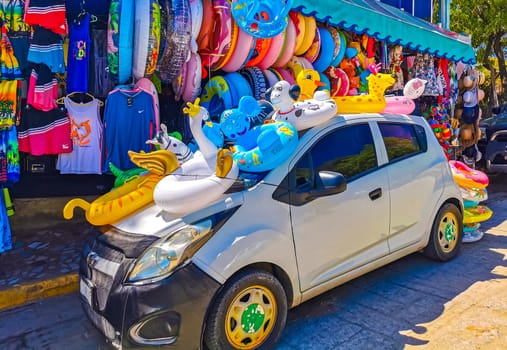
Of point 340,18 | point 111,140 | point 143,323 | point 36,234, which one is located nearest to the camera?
point 143,323

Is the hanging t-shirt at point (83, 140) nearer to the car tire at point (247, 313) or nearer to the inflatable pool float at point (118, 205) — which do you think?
the inflatable pool float at point (118, 205)

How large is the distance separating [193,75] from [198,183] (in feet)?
9.07

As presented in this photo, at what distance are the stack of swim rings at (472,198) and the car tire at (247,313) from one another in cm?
341

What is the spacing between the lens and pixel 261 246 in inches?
112

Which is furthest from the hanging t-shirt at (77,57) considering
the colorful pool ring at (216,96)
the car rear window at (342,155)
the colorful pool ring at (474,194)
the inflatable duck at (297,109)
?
the colorful pool ring at (474,194)

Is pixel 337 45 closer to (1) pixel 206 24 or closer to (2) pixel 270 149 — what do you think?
(1) pixel 206 24

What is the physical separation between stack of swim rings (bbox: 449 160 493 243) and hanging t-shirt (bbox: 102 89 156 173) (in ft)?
12.7

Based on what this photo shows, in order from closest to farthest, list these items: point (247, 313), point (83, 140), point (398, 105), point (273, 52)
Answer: point (247, 313)
point (398, 105)
point (83, 140)
point (273, 52)

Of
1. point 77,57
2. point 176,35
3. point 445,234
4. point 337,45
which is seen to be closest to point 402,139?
point 445,234

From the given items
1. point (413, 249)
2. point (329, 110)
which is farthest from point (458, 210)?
point (329, 110)

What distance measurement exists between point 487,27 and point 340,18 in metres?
10.7

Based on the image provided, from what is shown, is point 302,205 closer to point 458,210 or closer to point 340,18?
point 458,210

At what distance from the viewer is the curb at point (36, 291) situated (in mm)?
3975

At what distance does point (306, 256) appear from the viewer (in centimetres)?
311
